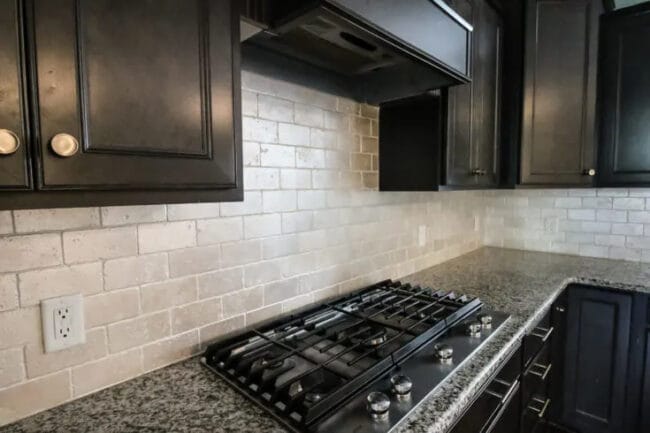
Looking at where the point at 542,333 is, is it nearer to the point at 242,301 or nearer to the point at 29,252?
the point at 242,301

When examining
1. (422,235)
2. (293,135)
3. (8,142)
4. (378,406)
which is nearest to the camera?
(8,142)

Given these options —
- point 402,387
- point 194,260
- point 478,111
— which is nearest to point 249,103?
point 194,260

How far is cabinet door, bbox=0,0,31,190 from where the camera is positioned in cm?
Answer: 51

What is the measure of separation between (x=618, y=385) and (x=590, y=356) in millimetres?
173

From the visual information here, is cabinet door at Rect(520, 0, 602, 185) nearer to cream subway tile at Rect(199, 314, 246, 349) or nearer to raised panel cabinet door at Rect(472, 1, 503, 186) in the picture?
raised panel cabinet door at Rect(472, 1, 503, 186)

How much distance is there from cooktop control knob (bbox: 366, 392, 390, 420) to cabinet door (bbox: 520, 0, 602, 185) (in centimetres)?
183

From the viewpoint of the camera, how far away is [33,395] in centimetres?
84

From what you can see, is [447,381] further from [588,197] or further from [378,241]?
[588,197]

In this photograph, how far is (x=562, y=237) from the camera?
262 centimetres

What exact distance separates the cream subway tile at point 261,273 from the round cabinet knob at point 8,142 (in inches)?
31.6

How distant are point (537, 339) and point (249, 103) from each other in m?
1.57

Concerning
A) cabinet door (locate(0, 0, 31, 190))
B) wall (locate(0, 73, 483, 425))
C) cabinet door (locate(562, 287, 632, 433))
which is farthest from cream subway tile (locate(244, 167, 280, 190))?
cabinet door (locate(562, 287, 632, 433))

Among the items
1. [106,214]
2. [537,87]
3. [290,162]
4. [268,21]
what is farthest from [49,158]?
[537,87]

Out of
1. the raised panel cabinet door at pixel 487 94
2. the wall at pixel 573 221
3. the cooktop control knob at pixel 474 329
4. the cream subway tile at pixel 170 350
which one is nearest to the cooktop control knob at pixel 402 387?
the cooktop control knob at pixel 474 329
